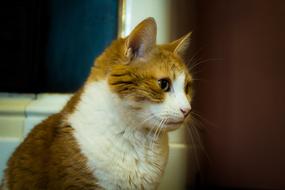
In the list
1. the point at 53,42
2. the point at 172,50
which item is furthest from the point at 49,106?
the point at 172,50

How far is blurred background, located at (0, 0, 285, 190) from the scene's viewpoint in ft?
4.45

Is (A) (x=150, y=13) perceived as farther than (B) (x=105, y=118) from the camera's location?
Yes

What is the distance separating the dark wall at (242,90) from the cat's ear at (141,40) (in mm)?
816

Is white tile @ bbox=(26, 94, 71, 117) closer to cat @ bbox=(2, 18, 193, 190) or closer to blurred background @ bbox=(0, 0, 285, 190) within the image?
blurred background @ bbox=(0, 0, 285, 190)

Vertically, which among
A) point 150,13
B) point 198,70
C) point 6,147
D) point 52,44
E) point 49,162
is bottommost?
point 6,147

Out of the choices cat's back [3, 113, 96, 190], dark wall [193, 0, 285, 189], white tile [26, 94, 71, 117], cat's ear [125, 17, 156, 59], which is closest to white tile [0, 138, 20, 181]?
white tile [26, 94, 71, 117]

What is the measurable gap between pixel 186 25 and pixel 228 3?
27 centimetres

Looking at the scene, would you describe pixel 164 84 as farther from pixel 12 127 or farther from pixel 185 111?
pixel 12 127

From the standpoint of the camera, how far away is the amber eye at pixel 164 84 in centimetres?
89

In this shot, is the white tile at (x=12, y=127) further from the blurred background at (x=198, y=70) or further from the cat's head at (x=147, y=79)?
the cat's head at (x=147, y=79)

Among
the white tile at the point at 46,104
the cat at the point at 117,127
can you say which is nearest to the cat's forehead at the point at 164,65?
the cat at the point at 117,127

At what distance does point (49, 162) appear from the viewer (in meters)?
0.87

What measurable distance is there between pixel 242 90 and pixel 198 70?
0.22 m

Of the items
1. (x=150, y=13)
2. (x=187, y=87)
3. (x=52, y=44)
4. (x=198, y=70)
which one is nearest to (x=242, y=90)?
(x=198, y=70)
